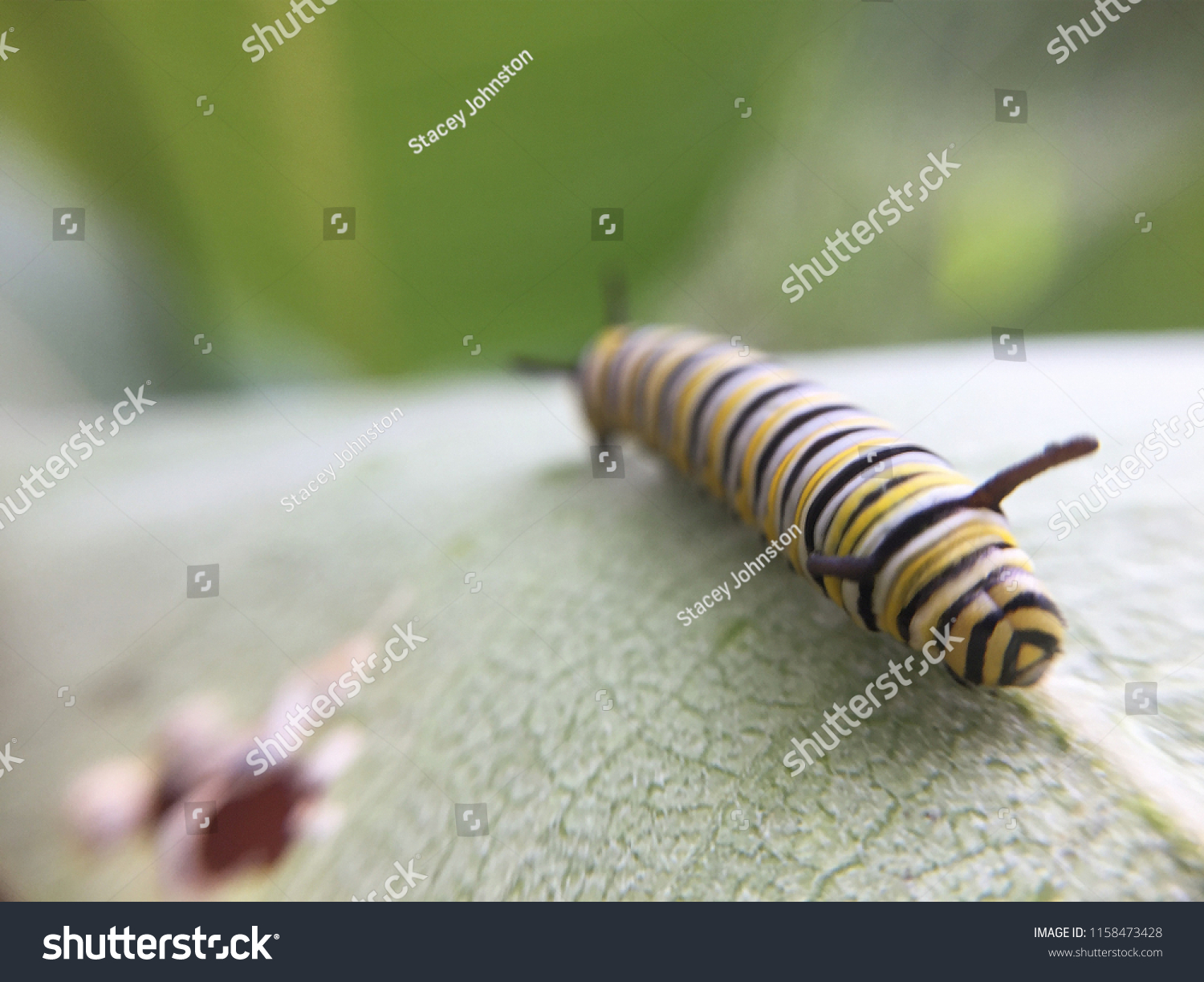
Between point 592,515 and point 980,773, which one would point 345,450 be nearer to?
point 592,515

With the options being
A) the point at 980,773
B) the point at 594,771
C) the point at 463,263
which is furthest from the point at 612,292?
the point at 980,773
